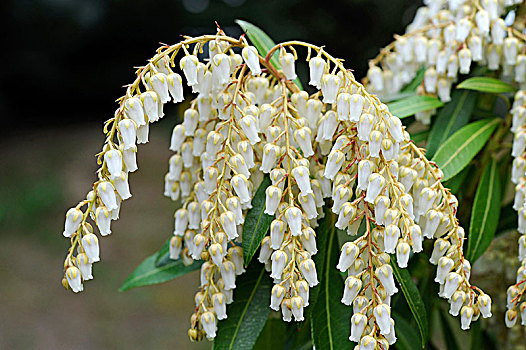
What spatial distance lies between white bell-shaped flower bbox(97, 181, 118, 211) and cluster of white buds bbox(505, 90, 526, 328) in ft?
2.90

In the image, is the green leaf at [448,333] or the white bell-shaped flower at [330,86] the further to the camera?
the green leaf at [448,333]

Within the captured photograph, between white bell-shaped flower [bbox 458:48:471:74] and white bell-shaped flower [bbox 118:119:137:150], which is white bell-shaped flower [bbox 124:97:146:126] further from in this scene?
white bell-shaped flower [bbox 458:48:471:74]

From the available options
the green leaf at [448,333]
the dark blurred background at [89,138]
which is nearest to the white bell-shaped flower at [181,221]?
the green leaf at [448,333]

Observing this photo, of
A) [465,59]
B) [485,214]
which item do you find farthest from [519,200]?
[465,59]

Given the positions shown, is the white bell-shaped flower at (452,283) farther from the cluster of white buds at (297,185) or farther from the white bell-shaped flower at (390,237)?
the white bell-shaped flower at (390,237)

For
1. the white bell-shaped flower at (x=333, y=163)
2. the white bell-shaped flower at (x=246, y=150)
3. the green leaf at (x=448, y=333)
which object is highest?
the white bell-shaped flower at (x=246, y=150)

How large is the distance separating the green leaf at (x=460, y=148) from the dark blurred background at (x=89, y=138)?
3721 mm

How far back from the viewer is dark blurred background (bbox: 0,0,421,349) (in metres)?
5.36

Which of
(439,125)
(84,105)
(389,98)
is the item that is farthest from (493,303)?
(84,105)

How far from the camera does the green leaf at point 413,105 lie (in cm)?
158

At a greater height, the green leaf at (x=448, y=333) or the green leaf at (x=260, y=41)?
the green leaf at (x=260, y=41)

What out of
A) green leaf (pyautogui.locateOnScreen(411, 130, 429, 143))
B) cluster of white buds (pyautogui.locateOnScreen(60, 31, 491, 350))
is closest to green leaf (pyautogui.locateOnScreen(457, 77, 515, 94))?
green leaf (pyautogui.locateOnScreen(411, 130, 429, 143))

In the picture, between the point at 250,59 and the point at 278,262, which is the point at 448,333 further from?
the point at 250,59

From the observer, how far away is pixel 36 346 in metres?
5.00
